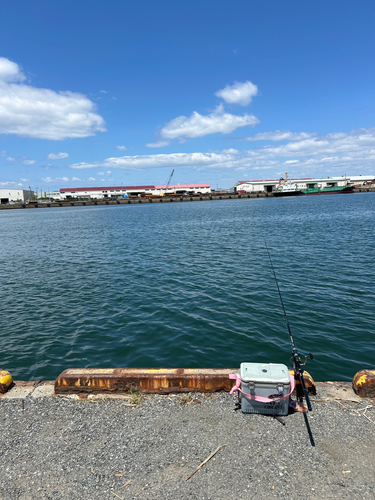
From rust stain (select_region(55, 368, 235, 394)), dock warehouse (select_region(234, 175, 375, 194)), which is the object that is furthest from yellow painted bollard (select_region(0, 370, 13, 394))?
dock warehouse (select_region(234, 175, 375, 194))

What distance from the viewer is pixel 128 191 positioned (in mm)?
166625

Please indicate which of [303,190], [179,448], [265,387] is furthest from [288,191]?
[179,448]

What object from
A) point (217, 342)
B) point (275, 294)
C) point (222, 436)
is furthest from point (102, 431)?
point (275, 294)

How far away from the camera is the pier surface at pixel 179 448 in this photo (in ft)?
13.0

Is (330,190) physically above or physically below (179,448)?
above

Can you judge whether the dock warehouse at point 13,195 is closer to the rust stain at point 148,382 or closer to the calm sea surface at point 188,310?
the calm sea surface at point 188,310

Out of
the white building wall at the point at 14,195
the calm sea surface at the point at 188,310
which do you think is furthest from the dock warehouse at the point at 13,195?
the calm sea surface at the point at 188,310

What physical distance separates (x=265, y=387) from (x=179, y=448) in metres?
1.65

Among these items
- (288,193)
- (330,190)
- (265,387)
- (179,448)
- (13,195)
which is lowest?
(179,448)

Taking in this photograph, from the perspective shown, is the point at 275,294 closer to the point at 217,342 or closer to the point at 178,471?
the point at 217,342

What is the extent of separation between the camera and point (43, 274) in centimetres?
1917

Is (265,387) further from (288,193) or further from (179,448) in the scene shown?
(288,193)

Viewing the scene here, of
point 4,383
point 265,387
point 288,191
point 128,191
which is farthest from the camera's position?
point 128,191

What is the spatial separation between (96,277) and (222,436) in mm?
14742
